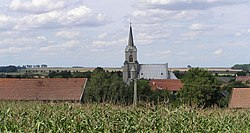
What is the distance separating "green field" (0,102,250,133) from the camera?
866 cm

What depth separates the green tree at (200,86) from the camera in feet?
189

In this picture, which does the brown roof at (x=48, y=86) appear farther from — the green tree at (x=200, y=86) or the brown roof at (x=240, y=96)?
the brown roof at (x=240, y=96)

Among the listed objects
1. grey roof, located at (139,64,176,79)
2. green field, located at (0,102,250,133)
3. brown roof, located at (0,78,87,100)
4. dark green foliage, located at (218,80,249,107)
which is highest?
grey roof, located at (139,64,176,79)

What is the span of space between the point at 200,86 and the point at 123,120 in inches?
1952

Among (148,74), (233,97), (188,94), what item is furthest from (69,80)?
(148,74)

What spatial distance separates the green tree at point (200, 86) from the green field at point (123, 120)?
4487 cm

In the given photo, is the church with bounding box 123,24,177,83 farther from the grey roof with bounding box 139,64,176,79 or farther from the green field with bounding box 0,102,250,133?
the green field with bounding box 0,102,250,133

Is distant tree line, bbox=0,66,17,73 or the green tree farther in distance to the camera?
distant tree line, bbox=0,66,17,73

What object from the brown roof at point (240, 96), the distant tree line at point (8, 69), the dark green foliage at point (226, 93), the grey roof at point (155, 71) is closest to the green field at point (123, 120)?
the dark green foliage at point (226, 93)

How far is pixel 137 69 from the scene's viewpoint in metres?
127

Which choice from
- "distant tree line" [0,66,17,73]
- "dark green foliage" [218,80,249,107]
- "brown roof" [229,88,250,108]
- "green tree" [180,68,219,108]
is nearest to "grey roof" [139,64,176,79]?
"distant tree line" [0,66,17,73]

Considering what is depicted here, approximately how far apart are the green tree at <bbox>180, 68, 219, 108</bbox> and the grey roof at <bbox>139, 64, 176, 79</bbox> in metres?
70.4

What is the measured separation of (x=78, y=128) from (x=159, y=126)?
182 centimetres

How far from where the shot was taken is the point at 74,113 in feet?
35.0
